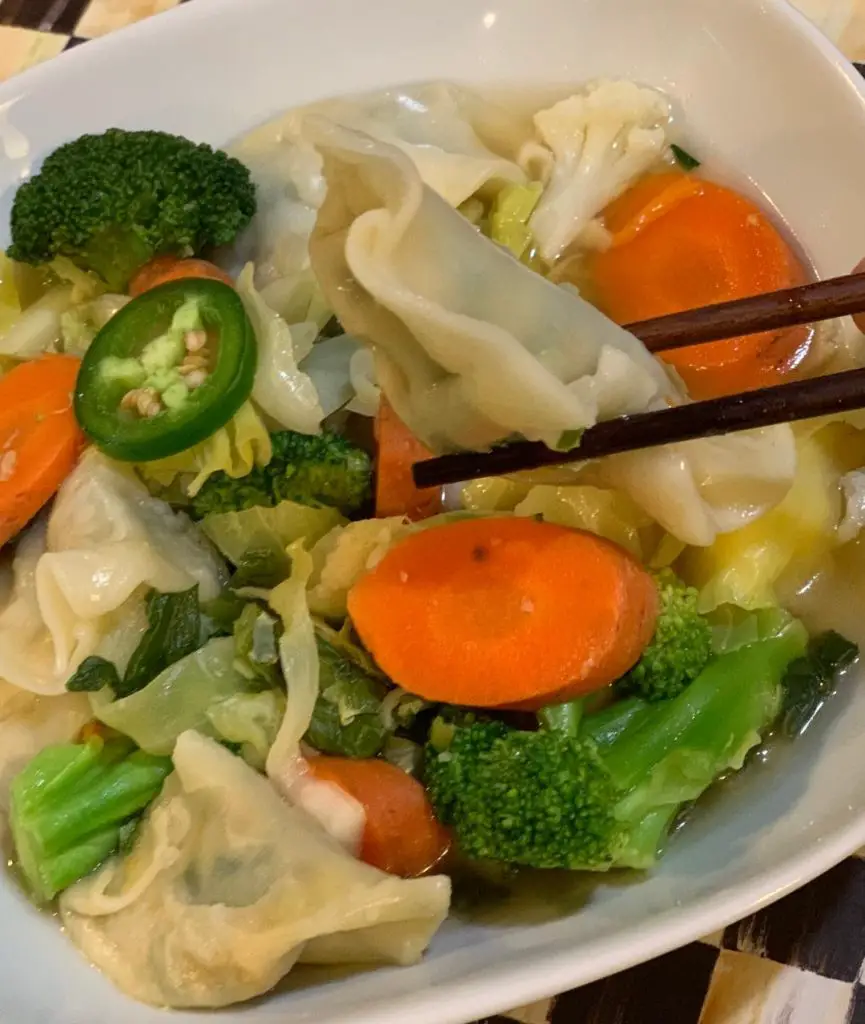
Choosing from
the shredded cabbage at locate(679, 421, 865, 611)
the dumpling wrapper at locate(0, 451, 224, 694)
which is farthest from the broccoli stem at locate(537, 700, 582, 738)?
the dumpling wrapper at locate(0, 451, 224, 694)

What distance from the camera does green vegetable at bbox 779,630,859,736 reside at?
1772 mm

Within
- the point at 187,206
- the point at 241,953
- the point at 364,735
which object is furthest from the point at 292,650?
the point at 187,206

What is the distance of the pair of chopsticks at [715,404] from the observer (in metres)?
1.40

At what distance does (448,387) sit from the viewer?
1.42 meters

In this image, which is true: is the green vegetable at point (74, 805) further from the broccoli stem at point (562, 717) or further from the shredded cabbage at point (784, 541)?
the shredded cabbage at point (784, 541)

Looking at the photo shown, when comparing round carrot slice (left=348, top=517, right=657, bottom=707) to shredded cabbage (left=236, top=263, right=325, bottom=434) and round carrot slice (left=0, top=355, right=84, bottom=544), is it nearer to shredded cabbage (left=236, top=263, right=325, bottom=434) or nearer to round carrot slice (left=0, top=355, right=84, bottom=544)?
shredded cabbage (left=236, top=263, right=325, bottom=434)

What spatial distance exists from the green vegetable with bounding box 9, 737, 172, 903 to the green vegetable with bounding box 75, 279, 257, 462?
1.72 ft

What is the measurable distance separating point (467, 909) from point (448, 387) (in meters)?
0.86

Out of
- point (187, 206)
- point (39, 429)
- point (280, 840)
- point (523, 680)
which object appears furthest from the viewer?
point (187, 206)

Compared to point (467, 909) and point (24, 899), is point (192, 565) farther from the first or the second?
point (467, 909)

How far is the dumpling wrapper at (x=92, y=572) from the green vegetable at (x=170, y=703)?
11 centimetres

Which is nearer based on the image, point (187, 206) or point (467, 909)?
point (467, 909)

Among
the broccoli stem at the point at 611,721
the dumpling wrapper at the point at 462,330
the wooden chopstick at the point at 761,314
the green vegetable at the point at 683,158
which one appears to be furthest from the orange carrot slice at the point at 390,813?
the green vegetable at the point at 683,158

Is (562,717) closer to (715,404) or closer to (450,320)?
(715,404)
